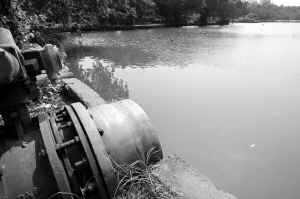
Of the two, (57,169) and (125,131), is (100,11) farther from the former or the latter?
(57,169)

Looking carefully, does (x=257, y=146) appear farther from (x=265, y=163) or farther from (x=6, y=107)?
(x=6, y=107)

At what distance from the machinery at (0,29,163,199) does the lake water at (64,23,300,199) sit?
1745 millimetres

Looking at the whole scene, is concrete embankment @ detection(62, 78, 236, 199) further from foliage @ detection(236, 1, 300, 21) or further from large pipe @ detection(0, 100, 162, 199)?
foliage @ detection(236, 1, 300, 21)

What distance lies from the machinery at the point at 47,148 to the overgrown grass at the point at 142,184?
9.3 inches

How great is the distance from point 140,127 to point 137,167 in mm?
284

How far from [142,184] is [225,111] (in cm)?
261

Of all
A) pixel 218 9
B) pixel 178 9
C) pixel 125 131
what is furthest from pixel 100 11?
pixel 218 9

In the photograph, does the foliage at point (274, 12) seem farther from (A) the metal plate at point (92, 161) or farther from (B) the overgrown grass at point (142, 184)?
(A) the metal plate at point (92, 161)

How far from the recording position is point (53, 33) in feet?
24.7

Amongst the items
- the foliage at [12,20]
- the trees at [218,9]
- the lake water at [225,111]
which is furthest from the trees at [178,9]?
the foliage at [12,20]

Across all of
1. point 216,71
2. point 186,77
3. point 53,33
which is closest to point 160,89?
point 186,77

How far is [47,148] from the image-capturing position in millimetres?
982

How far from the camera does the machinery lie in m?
0.97

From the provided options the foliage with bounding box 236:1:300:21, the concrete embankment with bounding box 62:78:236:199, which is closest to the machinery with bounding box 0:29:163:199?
the concrete embankment with bounding box 62:78:236:199
